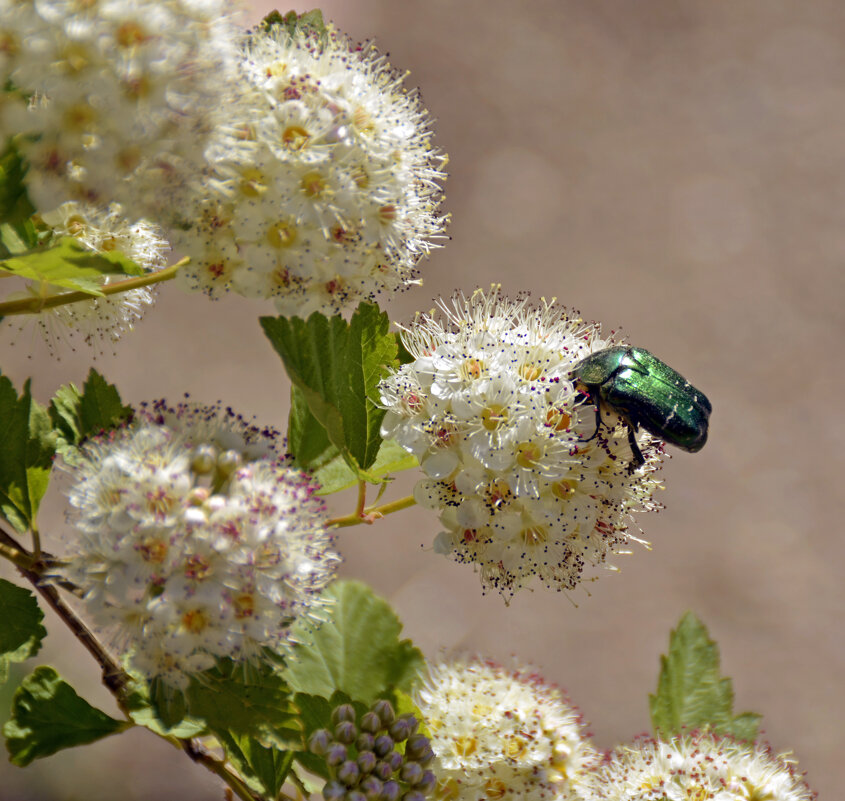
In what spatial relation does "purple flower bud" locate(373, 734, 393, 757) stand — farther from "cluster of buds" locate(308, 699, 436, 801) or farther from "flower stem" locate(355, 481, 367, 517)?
"flower stem" locate(355, 481, 367, 517)

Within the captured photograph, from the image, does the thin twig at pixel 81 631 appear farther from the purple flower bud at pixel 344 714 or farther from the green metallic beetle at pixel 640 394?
the green metallic beetle at pixel 640 394

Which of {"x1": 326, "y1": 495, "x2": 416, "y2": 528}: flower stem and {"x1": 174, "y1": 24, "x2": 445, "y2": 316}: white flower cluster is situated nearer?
{"x1": 174, "y1": 24, "x2": 445, "y2": 316}: white flower cluster

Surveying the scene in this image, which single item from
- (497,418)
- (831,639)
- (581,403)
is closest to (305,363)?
(497,418)

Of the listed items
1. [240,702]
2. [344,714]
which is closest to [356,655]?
[344,714]

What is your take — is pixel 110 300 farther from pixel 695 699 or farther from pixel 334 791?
pixel 695 699

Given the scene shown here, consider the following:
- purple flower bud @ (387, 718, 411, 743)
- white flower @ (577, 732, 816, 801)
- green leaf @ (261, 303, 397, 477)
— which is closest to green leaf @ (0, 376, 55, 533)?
green leaf @ (261, 303, 397, 477)

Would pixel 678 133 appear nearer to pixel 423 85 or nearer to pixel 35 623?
pixel 423 85
